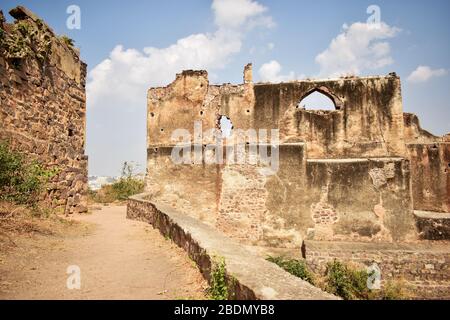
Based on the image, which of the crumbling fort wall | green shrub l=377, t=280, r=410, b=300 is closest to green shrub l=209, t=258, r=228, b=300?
green shrub l=377, t=280, r=410, b=300

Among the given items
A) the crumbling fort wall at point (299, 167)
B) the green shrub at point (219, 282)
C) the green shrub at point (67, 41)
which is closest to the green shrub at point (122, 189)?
the crumbling fort wall at point (299, 167)

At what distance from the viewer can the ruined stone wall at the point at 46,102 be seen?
5984 millimetres

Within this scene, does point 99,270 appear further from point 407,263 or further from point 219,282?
point 407,263

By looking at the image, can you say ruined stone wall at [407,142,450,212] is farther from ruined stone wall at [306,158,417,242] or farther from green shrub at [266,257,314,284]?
green shrub at [266,257,314,284]

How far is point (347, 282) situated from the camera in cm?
851

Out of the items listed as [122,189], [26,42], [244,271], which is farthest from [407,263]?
[122,189]

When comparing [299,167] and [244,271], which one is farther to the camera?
[299,167]

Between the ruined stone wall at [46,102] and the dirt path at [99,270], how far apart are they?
217 cm

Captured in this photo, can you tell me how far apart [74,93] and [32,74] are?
5.46 feet

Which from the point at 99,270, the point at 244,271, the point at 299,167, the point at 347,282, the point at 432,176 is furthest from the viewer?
the point at 432,176

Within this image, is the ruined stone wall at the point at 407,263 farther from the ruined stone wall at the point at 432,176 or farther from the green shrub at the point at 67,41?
the green shrub at the point at 67,41

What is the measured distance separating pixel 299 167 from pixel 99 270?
326 inches

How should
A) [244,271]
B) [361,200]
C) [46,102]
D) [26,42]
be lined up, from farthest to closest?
1. [361,200]
2. [46,102]
3. [26,42]
4. [244,271]

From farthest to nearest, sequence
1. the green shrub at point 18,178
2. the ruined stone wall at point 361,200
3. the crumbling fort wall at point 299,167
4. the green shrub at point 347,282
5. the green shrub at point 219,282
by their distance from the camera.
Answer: the crumbling fort wall at point 299,167 → the ruined stone wall at point 361,200 → the green shrub at point 347,282 → the green shrub at point 18,178 → the green shrub at point 219,282
